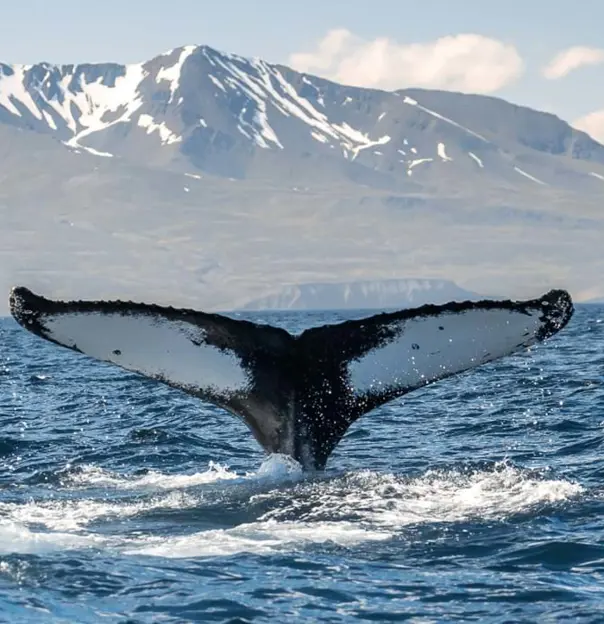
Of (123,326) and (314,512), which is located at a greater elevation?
(123,326)

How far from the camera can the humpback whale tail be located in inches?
314

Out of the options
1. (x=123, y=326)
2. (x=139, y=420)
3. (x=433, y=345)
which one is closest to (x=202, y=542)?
(x=123, y=326)

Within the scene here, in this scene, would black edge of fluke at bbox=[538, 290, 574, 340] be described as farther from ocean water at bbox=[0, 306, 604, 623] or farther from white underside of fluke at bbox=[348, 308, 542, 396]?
ocean water at bbox=[0, 306, 604, 623]

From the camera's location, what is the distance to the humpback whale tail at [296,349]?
7.98 m

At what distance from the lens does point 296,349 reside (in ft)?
28.9

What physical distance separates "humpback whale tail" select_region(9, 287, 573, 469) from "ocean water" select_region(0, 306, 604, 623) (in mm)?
604

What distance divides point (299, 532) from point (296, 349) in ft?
4.43

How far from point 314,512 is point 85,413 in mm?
10356

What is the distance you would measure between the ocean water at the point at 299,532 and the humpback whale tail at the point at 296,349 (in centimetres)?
60

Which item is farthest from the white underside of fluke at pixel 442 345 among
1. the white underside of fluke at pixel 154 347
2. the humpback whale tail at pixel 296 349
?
the white underside of fluke at pixel 154 347

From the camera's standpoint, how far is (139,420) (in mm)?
17578

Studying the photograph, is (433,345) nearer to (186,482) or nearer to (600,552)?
(600,552)

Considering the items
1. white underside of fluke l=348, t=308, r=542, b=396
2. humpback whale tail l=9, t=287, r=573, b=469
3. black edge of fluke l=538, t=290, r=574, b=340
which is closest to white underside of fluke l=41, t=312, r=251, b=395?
humpback whale tail l=9, t=287, r=573, b=469

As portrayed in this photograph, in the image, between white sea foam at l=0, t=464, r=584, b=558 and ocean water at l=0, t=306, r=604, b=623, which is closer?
ocean water at l=0, t=306, r=604, b=623
